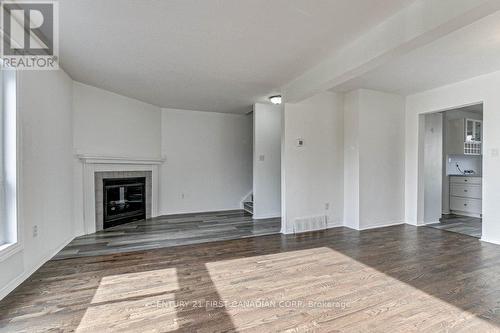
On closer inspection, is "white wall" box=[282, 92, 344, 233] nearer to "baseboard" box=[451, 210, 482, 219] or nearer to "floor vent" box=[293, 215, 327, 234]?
"floor vent" box=[293, 215, 327, 234]

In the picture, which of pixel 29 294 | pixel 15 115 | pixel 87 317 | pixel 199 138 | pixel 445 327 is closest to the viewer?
pixel 445 327

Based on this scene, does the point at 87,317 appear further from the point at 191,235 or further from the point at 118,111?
the point at 118,111

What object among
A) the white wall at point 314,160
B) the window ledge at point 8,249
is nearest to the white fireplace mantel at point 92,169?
the window ledge at point 8,249

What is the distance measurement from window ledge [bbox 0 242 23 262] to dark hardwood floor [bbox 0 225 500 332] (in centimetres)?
34

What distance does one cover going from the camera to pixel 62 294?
2.20m

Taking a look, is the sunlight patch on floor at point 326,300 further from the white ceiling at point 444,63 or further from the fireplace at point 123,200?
the fireplace at point 123,200

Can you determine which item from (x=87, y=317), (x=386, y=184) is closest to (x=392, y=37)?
(x=386, y=184)

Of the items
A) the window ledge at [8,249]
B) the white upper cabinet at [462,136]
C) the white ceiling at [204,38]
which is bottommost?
the window ledge at [8,249]

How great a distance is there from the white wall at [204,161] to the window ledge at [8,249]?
3.32m

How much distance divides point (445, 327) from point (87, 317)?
256 cm

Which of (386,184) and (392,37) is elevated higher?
Answer: (392,37)

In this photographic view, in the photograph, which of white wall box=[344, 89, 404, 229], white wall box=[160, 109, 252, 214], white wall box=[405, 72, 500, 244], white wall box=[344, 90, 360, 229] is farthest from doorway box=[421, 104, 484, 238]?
white wall box=[160, 109, 252, 214]

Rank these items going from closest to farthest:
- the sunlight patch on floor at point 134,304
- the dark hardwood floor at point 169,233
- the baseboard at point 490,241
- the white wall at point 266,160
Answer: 1. the sunlight patch on floor at point 134,304
2. the dark hardwood floor at point 169,233
3. the baseboard at point 490,241
4. the white wall at point 266,160

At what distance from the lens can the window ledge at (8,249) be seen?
2.13 m
